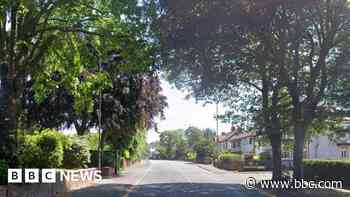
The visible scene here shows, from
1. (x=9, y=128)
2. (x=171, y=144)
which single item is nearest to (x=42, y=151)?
(x=9, y=128)

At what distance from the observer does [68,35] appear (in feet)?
84.7

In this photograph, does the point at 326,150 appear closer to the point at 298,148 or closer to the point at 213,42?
the point at 298,148

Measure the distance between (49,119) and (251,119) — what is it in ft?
57.4

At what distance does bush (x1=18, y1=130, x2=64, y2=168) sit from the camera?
87.6 feet

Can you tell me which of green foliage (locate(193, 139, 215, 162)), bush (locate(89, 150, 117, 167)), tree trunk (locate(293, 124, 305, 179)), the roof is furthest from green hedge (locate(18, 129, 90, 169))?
green foliage (locate(193, 139, 215, 162))

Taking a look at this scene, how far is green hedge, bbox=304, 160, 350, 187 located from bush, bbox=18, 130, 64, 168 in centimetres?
1469

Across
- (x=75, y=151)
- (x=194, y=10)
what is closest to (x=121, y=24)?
(x=194, y=10)

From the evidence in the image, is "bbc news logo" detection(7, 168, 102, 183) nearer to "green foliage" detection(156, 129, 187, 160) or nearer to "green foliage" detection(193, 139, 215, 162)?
"green foliage" detection(193, 139, 215, 162)

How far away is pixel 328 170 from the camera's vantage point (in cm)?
3309

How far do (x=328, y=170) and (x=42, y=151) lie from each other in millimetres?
16025

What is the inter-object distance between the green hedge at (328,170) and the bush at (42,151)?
14.7 meters

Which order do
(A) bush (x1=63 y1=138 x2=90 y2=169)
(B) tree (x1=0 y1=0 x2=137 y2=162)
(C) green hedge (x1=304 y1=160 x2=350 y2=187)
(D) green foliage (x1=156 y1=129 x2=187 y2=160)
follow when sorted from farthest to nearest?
(D) green foliage (x1=156 y1=129 x2=187 y2=160), (A) bush (x1=63 y1=138 x2=90 y2=169), (C) green hedge (x1=304 y1=160 x2=350 y2=187), (B) tree (x1=0 y1=0 x2=137 y2=162)

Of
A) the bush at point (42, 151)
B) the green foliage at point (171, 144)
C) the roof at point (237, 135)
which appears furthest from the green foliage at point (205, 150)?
the bush at point (42, 151)

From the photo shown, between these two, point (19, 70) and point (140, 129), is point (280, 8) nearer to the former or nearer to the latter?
point (19, 70)
